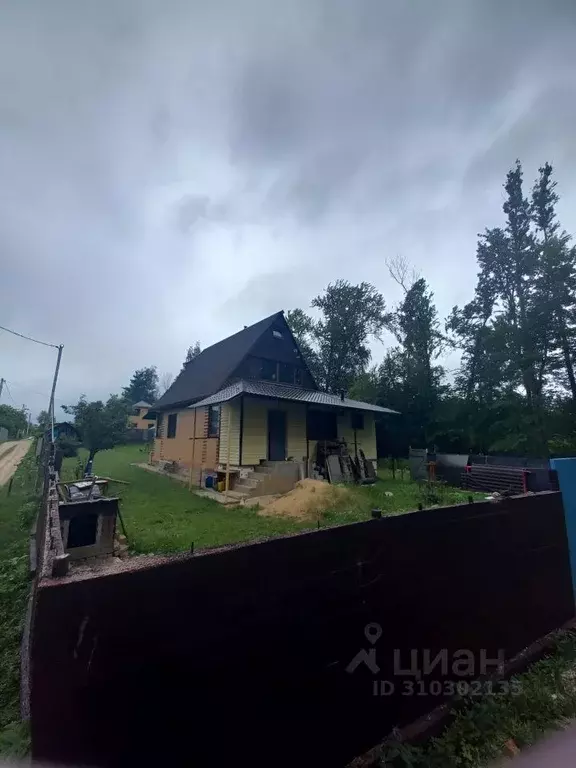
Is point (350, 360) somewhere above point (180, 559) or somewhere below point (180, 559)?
above

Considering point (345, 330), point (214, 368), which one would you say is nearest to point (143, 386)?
point (345, 330)

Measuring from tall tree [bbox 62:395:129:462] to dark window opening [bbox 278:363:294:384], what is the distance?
6741 millimetres

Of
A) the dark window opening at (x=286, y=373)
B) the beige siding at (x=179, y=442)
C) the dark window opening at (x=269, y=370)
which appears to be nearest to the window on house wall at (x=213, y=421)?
the beige siding at (x=179, y=442)

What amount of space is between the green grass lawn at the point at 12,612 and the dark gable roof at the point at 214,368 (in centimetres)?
737

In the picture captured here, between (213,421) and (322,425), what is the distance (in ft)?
14.5

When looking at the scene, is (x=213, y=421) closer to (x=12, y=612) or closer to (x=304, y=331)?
(x=12, y=612)

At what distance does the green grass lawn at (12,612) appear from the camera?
1.83 m

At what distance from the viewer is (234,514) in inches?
289

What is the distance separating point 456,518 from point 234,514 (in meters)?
5.65

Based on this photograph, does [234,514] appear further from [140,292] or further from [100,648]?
[140,292]

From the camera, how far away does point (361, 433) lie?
49.0ft

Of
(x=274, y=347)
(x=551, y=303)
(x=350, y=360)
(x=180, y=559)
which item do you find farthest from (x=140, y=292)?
(x=551, y=303)

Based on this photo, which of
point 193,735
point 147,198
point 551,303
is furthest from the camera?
point 551,303
